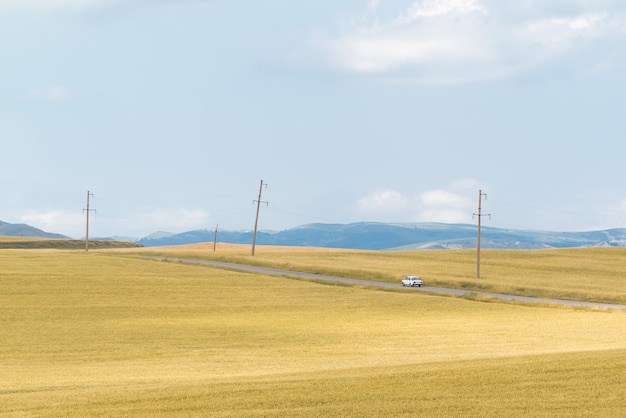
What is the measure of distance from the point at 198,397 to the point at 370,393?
3.73 meters

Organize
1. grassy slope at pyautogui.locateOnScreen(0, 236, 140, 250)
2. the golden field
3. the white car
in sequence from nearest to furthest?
the golden field < the white car < grassy slope at pyautogui.locateOnScreen(0, 236, 140, 250)

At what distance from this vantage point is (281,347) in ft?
113

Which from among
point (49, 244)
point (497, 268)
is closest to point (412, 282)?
point (497, 268)

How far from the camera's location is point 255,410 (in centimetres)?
1711

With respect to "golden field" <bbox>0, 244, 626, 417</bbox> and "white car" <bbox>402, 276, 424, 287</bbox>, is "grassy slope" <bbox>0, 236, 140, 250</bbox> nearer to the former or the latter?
"golden field" <bbox>0, 244, 626, 417</bbox>

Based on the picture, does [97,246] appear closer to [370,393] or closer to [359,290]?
[359,290]

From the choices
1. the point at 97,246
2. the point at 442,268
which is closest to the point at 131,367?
the point at 442,268

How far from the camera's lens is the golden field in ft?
59.0

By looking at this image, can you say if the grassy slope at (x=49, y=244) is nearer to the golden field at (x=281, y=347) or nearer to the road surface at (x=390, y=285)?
the road surface at (x=390, y=285)

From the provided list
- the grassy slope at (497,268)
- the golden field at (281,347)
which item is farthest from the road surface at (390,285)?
the golden field at (281,347)

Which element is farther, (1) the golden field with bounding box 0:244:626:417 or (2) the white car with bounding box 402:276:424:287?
(2) the white car with bounding box 402:276:424:287

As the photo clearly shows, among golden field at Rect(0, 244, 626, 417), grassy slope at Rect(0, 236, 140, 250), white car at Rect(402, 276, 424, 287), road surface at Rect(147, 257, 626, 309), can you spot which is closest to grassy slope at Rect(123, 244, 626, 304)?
golden field at Rect(0, 244, 626, 417)

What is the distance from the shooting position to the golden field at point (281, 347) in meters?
18.0

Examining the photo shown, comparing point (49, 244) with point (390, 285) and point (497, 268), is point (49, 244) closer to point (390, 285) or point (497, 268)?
point (497, 268)
